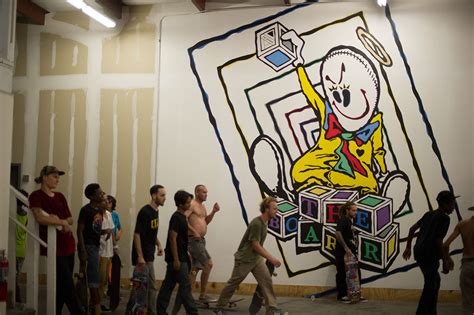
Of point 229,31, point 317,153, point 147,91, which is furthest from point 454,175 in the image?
point 147,91

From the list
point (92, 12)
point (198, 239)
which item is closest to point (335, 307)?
point (198, 239)

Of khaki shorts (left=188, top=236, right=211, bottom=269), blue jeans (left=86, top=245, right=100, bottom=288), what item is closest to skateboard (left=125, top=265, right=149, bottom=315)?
blue jeans (left=86, top=245, right=100, bottom=288)

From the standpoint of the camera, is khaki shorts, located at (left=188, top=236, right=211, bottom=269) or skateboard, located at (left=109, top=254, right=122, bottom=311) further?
khaki shorts, located at (left=188, top=236, right=211, bottom=269)

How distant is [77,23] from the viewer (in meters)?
12.5

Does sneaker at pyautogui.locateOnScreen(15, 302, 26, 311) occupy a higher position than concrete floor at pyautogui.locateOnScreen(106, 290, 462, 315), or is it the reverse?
sneaker at pyautogui.locateOnScreen(15, 302, 26, 311)

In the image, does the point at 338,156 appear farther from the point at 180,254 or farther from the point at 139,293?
the point at 139,293

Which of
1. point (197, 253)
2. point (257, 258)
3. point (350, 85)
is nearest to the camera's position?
point (257, 258)

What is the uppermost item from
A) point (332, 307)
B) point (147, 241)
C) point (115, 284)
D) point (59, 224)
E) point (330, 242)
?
point (59, 224)

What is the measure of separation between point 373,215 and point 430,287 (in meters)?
2.99

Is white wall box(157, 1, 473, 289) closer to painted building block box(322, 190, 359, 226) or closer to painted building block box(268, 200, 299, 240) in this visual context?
painted building block box(268, 200, 299, 240)

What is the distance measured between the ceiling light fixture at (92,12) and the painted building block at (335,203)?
196 inches

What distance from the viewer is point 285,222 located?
11211mm

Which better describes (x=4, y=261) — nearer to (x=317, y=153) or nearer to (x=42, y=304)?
(x=42, y=304)

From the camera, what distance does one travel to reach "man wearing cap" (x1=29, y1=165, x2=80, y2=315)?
7.42 metres
